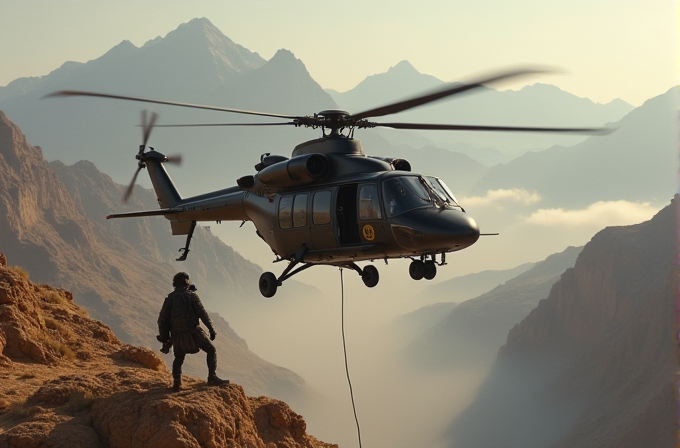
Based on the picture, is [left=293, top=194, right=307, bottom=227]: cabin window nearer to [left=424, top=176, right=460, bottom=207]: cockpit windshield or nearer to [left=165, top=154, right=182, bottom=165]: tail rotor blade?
[left=424, top=176, right=460, bottom=207]: cockpit windshield

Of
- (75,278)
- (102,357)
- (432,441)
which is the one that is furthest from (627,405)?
(102,357)

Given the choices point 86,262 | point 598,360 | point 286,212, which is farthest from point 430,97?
point 86,262

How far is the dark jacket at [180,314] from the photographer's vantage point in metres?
12.5

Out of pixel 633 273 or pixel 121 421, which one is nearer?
pixel 121 421

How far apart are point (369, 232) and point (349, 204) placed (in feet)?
3.04

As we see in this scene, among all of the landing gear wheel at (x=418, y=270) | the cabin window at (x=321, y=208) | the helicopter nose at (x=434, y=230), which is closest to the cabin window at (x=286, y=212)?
the cabin window at (x=321, y=208)

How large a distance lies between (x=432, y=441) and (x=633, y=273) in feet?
216

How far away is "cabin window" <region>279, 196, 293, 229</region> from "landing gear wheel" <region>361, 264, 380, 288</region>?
195 centimetres

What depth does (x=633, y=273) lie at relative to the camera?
149 metres

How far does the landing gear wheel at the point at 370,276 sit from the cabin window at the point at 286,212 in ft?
6.40

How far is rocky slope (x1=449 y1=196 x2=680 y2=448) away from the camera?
113 m

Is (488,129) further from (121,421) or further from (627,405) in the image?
(627,405)

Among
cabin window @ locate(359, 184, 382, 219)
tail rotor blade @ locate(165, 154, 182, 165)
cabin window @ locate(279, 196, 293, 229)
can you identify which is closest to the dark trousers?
cabin window @ locate(359, 184, 382, 219)

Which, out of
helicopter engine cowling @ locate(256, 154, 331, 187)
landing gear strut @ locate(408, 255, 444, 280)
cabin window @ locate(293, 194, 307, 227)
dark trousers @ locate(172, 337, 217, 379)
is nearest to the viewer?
dark trousers @ locate(172, 337, 217, 379)
